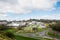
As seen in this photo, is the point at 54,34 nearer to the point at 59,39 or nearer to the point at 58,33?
the point at 58,33

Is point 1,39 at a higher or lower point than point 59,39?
higher

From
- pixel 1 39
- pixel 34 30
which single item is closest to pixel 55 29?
pixel 34 30

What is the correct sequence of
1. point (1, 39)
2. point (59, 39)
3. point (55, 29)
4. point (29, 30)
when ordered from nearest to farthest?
point (1, 39) < point (59, 39) < point (55, 29) < point (29, 30)

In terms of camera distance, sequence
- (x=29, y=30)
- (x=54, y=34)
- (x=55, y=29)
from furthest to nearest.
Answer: (x=29, y=30)
(x=55, y=29)
(x=54, y=34)

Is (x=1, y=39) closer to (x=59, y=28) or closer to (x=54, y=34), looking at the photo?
(x=54, y=34)

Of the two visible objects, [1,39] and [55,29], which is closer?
[1,39]

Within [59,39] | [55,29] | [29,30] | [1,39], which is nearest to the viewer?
[1,39]

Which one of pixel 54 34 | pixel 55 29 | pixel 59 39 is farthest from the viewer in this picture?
pixel 55 29

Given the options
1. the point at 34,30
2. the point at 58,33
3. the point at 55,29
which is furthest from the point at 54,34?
the point at 34,30

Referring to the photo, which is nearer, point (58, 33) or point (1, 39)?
point (1, 39)
